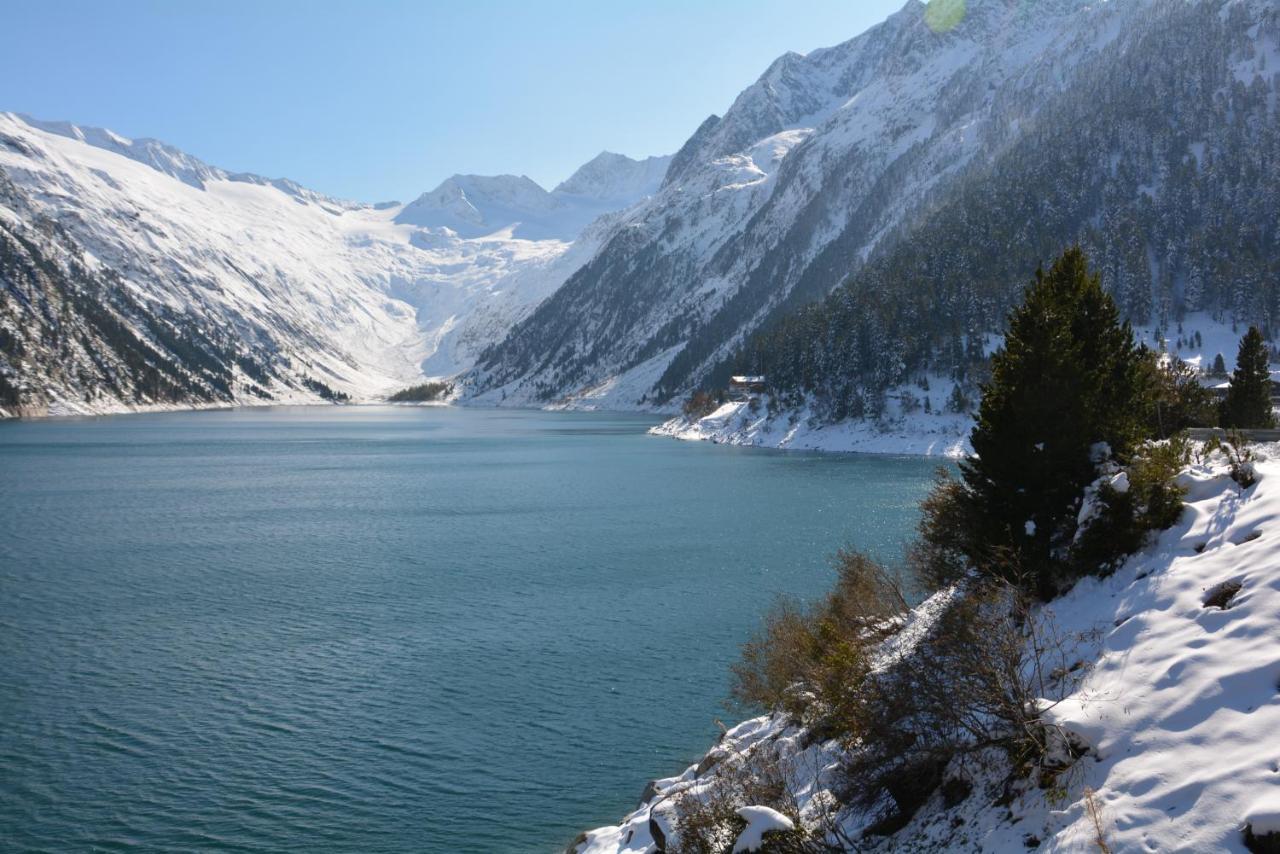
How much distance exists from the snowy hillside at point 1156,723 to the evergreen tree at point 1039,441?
293 cm

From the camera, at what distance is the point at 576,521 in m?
82.9

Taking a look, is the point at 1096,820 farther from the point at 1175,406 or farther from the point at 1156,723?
the point at 1175,406

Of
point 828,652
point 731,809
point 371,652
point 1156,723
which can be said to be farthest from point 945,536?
point 371,652

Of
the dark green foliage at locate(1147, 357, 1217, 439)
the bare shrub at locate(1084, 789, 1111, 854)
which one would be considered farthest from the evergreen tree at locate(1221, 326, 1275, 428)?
the bare shrub at locate(1084, 789, 1111, 854)

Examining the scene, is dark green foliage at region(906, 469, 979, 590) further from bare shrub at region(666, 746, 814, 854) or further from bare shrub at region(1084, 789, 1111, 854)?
bare shrub at region(1084, 789, 1111, 854)

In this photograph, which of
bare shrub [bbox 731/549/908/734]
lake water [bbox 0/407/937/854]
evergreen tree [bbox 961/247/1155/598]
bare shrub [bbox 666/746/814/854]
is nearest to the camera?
bare shrub [bbox 666/746/814/854]

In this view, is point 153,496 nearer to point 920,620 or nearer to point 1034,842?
point 920,620

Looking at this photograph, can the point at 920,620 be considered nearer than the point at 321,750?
Yes

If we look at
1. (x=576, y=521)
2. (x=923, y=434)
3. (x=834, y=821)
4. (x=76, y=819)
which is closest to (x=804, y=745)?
(x=834, y=821)

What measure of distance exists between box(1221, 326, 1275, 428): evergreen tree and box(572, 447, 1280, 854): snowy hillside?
155 ft

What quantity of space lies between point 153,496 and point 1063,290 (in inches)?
3891

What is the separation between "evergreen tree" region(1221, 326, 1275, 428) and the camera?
2421 inches

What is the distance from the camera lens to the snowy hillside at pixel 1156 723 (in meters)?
12.6

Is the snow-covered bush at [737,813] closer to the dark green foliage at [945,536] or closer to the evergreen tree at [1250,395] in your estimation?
the dark green foliage at [945,536]
